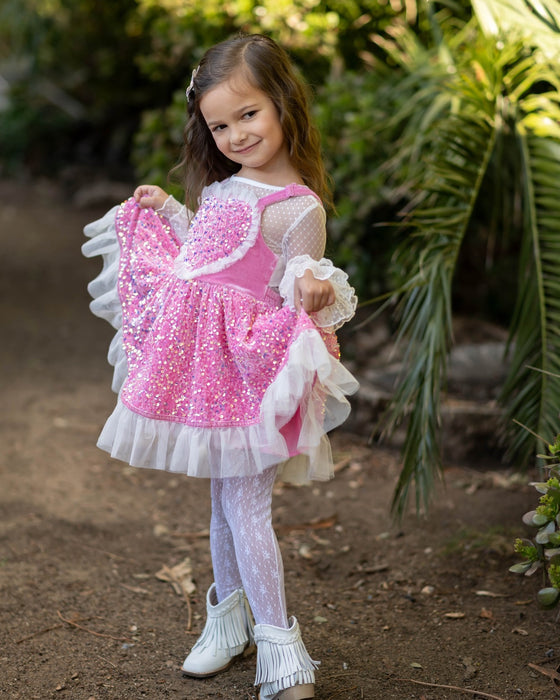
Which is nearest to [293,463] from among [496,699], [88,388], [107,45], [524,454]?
[496,699]

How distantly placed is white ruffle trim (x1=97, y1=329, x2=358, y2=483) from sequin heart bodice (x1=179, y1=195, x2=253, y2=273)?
34 cm

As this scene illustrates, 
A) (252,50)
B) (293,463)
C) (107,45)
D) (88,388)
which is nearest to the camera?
(252,50)

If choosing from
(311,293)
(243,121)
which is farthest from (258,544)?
(243,121)

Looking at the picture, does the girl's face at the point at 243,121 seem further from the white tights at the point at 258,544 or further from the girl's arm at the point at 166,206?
the white tights at the point at 258,544

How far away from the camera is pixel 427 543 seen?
2902 millimetres

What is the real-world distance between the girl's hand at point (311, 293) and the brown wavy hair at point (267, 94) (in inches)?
13.5

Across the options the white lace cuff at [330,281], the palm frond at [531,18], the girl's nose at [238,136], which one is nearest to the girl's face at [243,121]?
the girl's nose at [238,136]

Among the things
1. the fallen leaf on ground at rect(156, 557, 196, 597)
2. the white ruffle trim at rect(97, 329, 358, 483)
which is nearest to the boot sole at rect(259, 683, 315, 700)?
the white ruffle trim at rect(97, 329, 358, 483)

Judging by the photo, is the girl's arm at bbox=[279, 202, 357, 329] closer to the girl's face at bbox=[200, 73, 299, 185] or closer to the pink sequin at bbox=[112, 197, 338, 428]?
the pink sequin at bbox=[112, 197, 338, 428]

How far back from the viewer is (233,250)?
6.32ft

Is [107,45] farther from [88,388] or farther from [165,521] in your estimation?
[165,521]

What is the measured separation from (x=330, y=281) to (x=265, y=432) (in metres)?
0.37

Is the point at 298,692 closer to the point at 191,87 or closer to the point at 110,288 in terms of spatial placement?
the point at 110,288

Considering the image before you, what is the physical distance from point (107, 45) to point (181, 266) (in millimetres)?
6843
